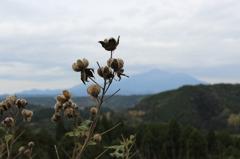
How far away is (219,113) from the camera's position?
192 m

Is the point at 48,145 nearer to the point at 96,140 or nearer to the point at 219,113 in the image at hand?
the point at 96,140

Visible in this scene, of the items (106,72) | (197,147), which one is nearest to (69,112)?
(106,72)

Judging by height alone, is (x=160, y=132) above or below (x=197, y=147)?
above

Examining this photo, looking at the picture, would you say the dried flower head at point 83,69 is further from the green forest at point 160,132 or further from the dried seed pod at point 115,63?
the green forest at point 160,132

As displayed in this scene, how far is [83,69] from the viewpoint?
6.55 feet

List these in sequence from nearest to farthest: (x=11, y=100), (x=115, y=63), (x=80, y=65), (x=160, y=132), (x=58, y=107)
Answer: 1. (x=115, y=63)
2. (x=80, y=65)
3. (x=58, y=107)
4. (x=11, y=100)
5. (x=160, y=132)

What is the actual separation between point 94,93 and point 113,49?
414 mm

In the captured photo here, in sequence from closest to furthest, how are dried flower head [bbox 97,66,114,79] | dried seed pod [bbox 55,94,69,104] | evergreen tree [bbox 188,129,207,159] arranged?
dried flower head [bbox 97,66,114,79]
dried seed pod [bbox 55,94,69,104]
evergreen tree [bbox 188,129,207,159]

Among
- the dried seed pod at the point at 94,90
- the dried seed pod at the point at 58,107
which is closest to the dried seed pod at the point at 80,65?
the dried seed pod at the point at 94,90

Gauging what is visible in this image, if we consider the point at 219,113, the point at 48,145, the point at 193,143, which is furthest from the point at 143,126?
the point at 219,113

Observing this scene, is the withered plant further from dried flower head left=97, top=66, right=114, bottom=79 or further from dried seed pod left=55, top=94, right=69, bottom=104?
dried flower head left=97, top=66, right=114, bottom=79

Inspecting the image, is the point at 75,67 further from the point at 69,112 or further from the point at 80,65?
the point at 69,112

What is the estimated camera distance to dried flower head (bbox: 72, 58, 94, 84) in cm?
194

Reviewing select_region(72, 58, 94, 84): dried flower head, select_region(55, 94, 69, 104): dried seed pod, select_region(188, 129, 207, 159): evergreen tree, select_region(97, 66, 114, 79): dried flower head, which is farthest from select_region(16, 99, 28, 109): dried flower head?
select_region(188, 129, 207, 159): evergreen tree
